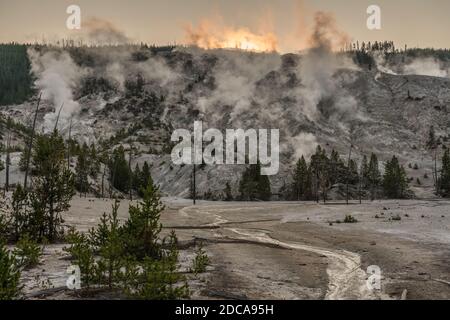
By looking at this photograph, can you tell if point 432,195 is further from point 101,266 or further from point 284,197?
point 101,266

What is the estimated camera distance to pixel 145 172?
115625 mm

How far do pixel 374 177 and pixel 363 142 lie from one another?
45.5 m

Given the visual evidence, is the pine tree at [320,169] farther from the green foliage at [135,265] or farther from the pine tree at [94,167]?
the green foliage at [135,265]

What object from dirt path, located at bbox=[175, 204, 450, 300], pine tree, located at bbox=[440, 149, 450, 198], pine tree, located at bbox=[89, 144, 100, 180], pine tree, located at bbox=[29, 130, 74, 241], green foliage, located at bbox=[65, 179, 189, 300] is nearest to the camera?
green foliage, located at bbox=[65, 179, 189, 300]

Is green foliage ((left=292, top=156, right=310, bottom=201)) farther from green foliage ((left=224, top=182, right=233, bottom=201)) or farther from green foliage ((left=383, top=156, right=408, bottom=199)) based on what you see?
green foliage ((left=383, top=156, right=408, bottom=199))

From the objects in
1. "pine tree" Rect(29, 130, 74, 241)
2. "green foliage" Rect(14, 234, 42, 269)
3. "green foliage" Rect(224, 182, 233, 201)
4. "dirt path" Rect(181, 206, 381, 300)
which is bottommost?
"green foliage" Rect(224, 182, 233, 201)

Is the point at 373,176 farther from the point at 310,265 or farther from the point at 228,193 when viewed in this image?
the point at 310,265

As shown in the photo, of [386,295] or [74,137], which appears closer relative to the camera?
[386,295]

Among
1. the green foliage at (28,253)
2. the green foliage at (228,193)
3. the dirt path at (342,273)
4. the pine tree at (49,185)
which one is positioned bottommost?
the green foliage at (228,193)

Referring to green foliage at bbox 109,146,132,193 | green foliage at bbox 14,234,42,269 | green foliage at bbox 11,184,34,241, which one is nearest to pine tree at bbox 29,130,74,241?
green foliage at bbox 11,184,34,241

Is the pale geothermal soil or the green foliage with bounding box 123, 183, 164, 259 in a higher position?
the green foliage with bounding box 123, 183, 164, 259

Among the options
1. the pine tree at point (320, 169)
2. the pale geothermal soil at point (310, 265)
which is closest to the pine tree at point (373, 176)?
the pine tree at point (320, 169)

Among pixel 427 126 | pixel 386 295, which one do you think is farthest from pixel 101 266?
pixel 427 126

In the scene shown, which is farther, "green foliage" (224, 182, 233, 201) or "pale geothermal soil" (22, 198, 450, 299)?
"green foliage" (224, 182, 233, 201)
